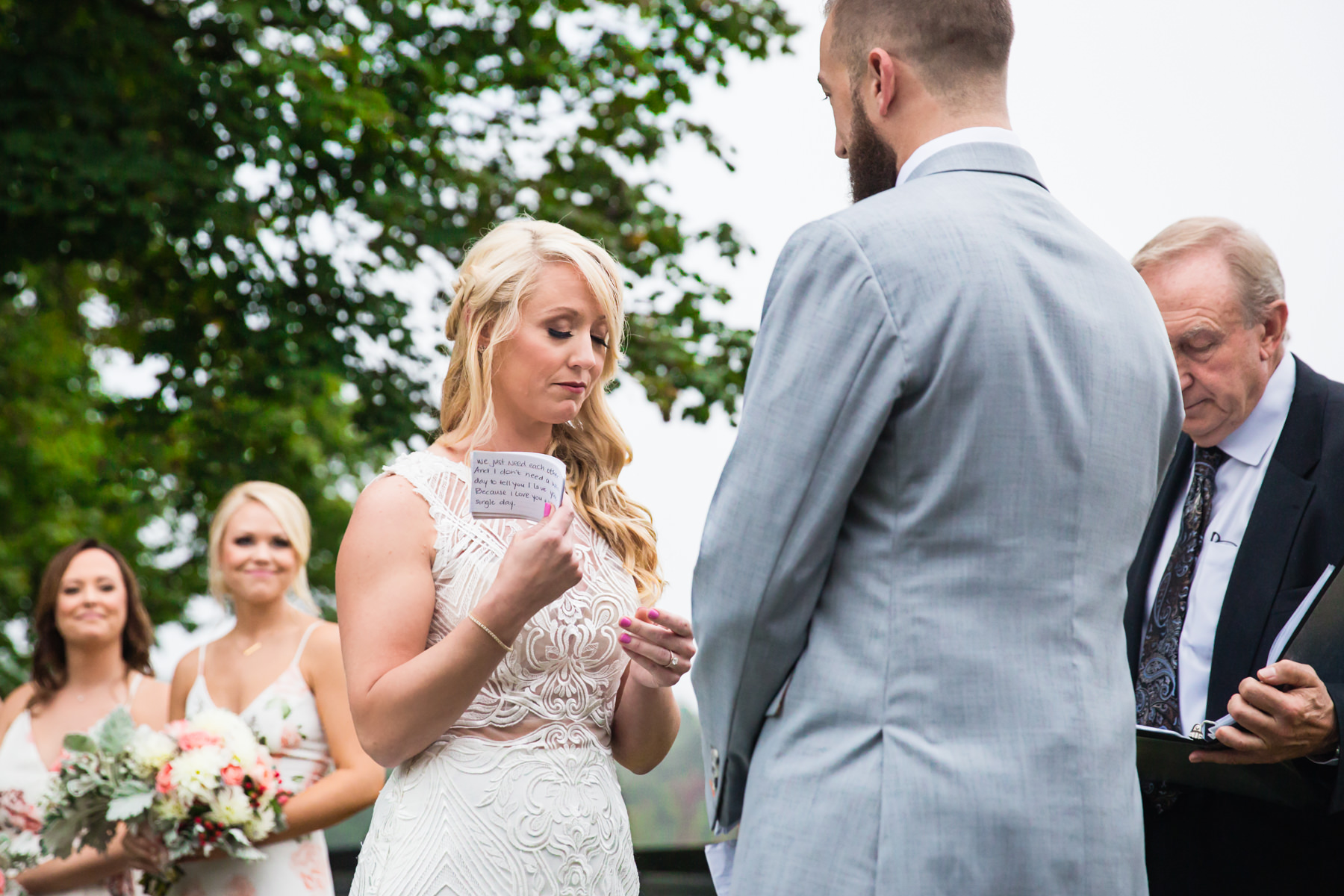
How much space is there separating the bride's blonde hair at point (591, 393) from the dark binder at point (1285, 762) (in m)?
1.16

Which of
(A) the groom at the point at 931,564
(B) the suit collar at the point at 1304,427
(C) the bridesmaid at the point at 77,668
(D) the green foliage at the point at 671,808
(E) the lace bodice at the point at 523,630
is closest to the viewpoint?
(A) the groom at the point at 931,564

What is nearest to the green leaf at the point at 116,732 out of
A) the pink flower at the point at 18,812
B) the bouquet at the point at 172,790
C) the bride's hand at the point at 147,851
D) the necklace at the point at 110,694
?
the bouquet at the point at 172,790

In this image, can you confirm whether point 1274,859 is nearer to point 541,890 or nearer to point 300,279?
point 541,890

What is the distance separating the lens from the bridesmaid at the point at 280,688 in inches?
173

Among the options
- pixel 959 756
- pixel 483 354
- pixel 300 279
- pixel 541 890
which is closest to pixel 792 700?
pixel 959 756

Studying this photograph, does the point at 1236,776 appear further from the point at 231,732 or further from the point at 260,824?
the point at 231,732

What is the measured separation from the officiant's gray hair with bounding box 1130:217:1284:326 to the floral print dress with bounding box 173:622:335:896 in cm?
325

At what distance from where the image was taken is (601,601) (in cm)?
279

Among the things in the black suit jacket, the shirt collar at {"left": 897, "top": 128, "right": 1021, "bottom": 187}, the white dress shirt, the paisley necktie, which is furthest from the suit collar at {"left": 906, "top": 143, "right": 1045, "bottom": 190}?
the paisley necktie

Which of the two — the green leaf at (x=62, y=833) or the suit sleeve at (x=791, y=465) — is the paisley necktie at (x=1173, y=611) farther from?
the green leaf at (x=62, y=833)

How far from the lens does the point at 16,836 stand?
529 cm

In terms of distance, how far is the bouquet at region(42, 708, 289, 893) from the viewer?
416cm

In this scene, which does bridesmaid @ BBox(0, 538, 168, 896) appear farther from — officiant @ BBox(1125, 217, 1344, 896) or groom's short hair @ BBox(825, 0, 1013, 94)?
groom's short hair @ BBox(825, 0, 1013, 94)

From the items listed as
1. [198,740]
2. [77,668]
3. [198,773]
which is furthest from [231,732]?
[77,668]
